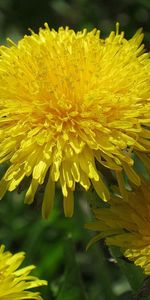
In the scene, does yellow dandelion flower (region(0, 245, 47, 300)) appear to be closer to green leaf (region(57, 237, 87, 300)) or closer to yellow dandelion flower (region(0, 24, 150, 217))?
yellow dandelion flower (region(0, 24, 150, 217))

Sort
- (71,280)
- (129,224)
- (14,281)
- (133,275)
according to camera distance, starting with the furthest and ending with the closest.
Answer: (71,280), (133,275), (129,224), (14,281)

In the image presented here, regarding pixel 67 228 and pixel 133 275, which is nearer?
pixel 133 275

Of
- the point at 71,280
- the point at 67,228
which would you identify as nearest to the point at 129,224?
the point at 71,280

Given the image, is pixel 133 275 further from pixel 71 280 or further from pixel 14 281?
pixel 14 281

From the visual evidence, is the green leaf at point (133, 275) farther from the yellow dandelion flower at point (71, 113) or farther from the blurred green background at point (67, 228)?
the yellow dandelion flower at point (71, 113)

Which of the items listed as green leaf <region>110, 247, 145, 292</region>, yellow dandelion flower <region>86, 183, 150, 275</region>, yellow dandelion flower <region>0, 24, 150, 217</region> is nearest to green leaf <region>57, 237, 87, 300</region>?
green leaf <region>110, 247, 145, 292</region>

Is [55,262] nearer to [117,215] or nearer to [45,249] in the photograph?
[45,249]
